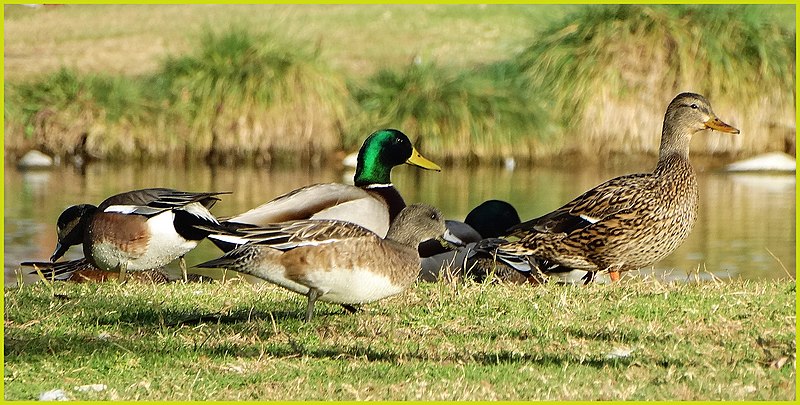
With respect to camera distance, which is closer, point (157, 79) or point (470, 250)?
point (470, 250)

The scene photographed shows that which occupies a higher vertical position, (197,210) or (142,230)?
(197,210)

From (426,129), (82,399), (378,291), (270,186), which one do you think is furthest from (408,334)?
(426,129)

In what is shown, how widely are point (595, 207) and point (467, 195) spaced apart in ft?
21.7

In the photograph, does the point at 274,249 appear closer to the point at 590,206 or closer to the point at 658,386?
the point at 658,386

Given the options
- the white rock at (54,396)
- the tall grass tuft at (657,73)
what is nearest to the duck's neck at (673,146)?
the white rock at (54,396)

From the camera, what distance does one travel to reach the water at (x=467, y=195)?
37.4ft

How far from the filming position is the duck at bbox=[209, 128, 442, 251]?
8.86 metres

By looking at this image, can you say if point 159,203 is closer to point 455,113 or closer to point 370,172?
point 370,172

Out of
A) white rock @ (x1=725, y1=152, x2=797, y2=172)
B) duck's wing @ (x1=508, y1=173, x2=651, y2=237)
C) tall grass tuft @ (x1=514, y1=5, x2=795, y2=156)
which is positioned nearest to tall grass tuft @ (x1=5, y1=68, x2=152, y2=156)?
tall grass tuft @ (x1=514, y1=5, x2=795, y2=156)

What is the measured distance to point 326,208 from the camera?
8922 millimetres

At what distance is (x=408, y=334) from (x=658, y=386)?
136 centimetres

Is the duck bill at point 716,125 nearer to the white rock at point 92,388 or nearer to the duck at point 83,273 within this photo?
the duck at point 83,273

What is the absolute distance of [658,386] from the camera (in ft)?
15.9

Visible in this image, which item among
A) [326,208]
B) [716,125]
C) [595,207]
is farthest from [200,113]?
[595,207]
